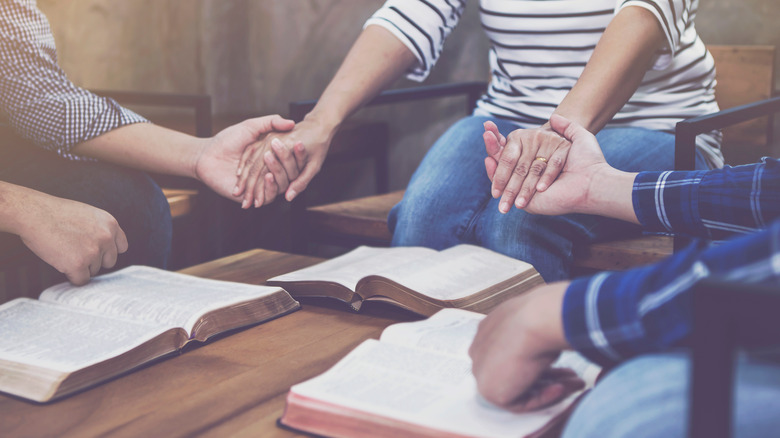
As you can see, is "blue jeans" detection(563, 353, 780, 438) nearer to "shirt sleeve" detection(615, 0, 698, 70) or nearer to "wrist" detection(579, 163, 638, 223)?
"wrist" detection(579, 163, 638, 223)

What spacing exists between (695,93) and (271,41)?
1.81 meters

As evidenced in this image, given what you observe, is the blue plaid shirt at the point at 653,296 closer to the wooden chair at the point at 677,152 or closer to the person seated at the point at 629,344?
the person seated at the point at 629,344

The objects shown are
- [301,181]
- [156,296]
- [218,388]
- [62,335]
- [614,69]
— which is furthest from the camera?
[301,181]

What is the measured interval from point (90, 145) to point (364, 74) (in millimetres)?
585

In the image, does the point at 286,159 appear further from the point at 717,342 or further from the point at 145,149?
the point at 717,342

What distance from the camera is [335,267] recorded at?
3.92ft

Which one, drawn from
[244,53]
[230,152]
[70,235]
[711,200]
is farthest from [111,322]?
[244,53]

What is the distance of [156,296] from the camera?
3.40 feet

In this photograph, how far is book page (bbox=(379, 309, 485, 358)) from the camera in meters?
0.82

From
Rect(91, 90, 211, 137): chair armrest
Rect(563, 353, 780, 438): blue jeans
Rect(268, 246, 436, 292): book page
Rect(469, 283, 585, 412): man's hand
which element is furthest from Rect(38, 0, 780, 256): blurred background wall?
Rect(563, 353, 780, 438): blue jeans

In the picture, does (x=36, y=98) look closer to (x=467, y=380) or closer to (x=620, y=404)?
(x=467, y=380)

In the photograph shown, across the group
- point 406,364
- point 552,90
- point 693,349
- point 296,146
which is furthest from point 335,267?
point 693,349

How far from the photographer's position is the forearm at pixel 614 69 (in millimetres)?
1264

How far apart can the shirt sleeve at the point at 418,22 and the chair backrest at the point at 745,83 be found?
79 cm
